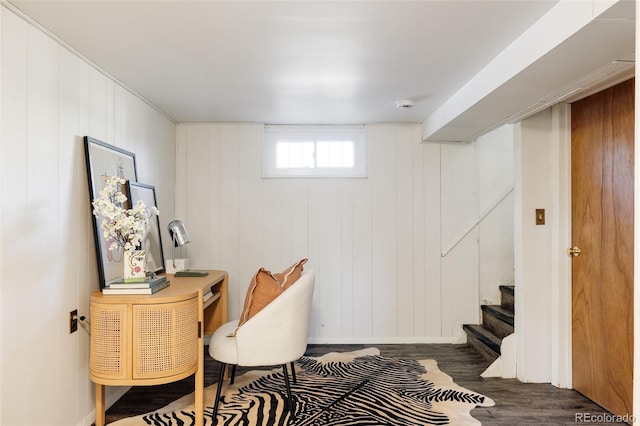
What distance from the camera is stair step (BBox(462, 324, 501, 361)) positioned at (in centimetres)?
327

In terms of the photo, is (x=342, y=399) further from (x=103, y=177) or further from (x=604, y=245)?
(x=103, y=177)

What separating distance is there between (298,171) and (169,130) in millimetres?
1243

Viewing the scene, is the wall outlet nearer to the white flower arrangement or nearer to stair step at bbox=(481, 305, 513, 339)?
the white flower arrangement

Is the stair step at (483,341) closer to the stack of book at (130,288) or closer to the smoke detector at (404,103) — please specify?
the smoke detector at (404,103)

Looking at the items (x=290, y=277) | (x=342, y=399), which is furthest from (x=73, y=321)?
(x=342, y=399)

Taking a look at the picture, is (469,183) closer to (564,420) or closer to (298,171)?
(298,171)

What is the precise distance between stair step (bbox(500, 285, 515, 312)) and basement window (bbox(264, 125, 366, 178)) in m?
1.74

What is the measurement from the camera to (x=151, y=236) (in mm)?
3104

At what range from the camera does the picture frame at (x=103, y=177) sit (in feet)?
7.47

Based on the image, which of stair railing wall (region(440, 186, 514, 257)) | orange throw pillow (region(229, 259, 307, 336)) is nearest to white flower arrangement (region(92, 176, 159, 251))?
orange throw pillow (region(229, 259, 307, 336))

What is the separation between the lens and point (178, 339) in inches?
85.1

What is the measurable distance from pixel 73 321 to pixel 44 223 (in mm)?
585

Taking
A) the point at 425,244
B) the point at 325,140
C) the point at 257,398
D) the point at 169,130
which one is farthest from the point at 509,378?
the point at 169,130

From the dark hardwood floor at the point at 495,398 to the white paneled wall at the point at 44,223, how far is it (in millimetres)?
345
